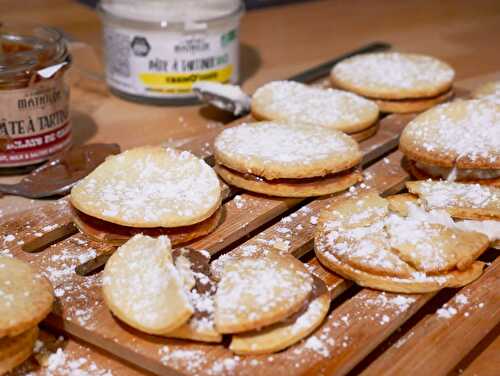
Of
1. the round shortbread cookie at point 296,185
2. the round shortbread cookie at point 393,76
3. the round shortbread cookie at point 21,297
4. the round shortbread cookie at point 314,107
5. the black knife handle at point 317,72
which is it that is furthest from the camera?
the black knife handle at point 317,72

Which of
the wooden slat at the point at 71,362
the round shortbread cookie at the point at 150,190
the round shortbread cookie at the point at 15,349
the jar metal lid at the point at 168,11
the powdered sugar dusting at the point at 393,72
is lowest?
the wooden slat at the point at 71,362

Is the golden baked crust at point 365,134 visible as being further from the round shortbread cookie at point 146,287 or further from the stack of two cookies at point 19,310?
the stack of two cookies at point 19,310

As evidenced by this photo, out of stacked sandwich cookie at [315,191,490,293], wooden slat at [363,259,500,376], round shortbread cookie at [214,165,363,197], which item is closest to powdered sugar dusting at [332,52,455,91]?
round shortbread cookie at [214,165,363,197]

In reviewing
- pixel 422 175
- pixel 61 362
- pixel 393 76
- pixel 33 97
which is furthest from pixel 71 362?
pixel 393 76

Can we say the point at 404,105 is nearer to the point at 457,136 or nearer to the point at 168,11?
the point at 457,136

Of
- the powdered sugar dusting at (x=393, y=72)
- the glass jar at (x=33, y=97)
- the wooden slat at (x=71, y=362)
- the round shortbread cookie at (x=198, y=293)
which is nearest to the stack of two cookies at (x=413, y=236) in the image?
the round shortbread cookie at (x=198, y=293)

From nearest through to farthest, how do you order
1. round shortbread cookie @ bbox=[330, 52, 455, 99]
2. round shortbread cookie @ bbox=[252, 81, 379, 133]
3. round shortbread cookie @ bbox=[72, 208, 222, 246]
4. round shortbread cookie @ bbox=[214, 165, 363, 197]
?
round shortbread cookie @ bbox=[72, 208, 222, 246] < round shortbread cookie @ bbox=[214, 165, 363, 197] < round shortbread cookie @ bbox=[252, 81, 379, 133] < round shortbread cookie @ bbox=[330, 52, 455, 99]

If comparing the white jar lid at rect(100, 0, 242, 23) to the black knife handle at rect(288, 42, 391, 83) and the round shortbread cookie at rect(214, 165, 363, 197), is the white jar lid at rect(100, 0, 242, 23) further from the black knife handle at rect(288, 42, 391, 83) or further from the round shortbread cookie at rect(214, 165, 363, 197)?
the round shortbread cookie at rect(214, 165, 363, 197)
